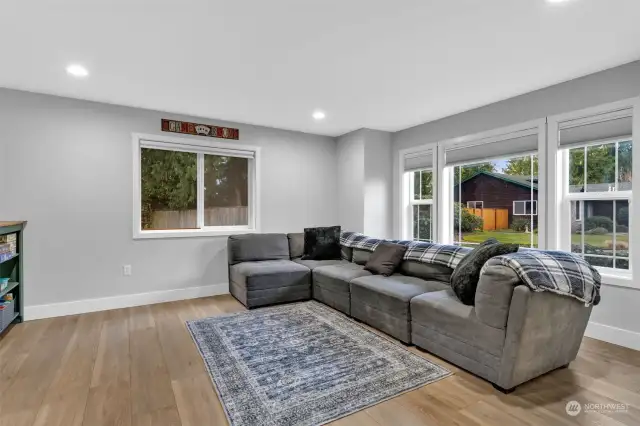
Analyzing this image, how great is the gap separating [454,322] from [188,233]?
3314 millimetres

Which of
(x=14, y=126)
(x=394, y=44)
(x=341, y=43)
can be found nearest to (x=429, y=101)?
(x=394, y=44)

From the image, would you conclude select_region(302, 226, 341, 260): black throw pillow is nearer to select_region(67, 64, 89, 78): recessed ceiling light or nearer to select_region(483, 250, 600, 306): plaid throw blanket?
select_region(483, 250, 600, 306): plaid throw blanket

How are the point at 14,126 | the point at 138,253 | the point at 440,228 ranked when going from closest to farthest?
the point at 14,126 → the point at 138,253 → the point at 440,228

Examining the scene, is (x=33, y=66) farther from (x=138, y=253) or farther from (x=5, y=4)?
(x=138, y=253)

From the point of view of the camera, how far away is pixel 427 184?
15.9ft

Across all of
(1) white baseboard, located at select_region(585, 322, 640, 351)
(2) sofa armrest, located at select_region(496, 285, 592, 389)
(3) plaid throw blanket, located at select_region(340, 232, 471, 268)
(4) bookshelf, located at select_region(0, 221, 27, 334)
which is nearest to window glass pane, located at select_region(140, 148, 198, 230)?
(4) bookshelf, located at select_region(0, 221, 27, 334)

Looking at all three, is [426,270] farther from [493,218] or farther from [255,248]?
[255,248]

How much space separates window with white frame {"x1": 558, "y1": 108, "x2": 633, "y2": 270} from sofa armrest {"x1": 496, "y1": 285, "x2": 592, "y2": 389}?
3.67 feet

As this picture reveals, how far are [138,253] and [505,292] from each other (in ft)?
12.6

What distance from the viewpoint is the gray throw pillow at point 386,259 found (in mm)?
3604

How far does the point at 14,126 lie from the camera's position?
11.2ft

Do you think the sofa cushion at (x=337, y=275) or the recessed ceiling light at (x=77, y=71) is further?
the sofa cushion at (x=337, y=275)

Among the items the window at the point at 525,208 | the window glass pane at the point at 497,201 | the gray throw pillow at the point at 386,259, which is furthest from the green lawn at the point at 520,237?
the gray throw pillow at the point at 386,259

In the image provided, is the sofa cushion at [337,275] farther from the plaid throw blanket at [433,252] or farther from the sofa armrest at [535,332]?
the sofa armrest at [535,332]
